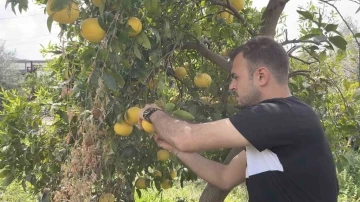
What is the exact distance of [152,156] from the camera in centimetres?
224

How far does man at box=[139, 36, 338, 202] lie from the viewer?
5.16 feet

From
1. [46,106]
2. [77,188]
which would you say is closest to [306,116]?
[77,188]

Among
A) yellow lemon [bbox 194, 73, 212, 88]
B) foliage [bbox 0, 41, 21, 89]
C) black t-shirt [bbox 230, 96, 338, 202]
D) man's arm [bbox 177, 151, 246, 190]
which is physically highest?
yellow lemon [bbox 194, 73, 212, 88]

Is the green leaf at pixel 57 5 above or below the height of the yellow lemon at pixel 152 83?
above

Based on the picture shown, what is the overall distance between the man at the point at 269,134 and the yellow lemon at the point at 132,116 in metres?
0.03

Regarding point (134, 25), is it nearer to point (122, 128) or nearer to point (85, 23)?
point (85, 23)

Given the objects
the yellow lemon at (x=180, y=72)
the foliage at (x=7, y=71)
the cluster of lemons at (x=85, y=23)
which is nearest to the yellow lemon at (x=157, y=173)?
the yellow lemon at (x=180, y=72)

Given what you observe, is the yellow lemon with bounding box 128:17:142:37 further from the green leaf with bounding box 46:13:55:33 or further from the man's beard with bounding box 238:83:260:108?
the man's beard with bounding box 238:83:260:108

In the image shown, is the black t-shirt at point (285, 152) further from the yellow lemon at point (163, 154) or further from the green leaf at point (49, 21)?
the green leaf at point (49, 21)

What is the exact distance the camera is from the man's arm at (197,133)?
158 cm

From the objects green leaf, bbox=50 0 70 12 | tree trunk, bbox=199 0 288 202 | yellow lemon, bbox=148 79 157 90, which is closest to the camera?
green leaf, bbox=50 0 70 12

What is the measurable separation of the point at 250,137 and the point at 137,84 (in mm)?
477

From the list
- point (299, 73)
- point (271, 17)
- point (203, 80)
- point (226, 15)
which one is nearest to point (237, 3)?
point (226, 15)

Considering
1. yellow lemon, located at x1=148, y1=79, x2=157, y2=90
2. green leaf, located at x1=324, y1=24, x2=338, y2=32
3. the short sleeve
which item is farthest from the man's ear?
green leaf, located at x1=324, y1=24, x2=338, y2=32
